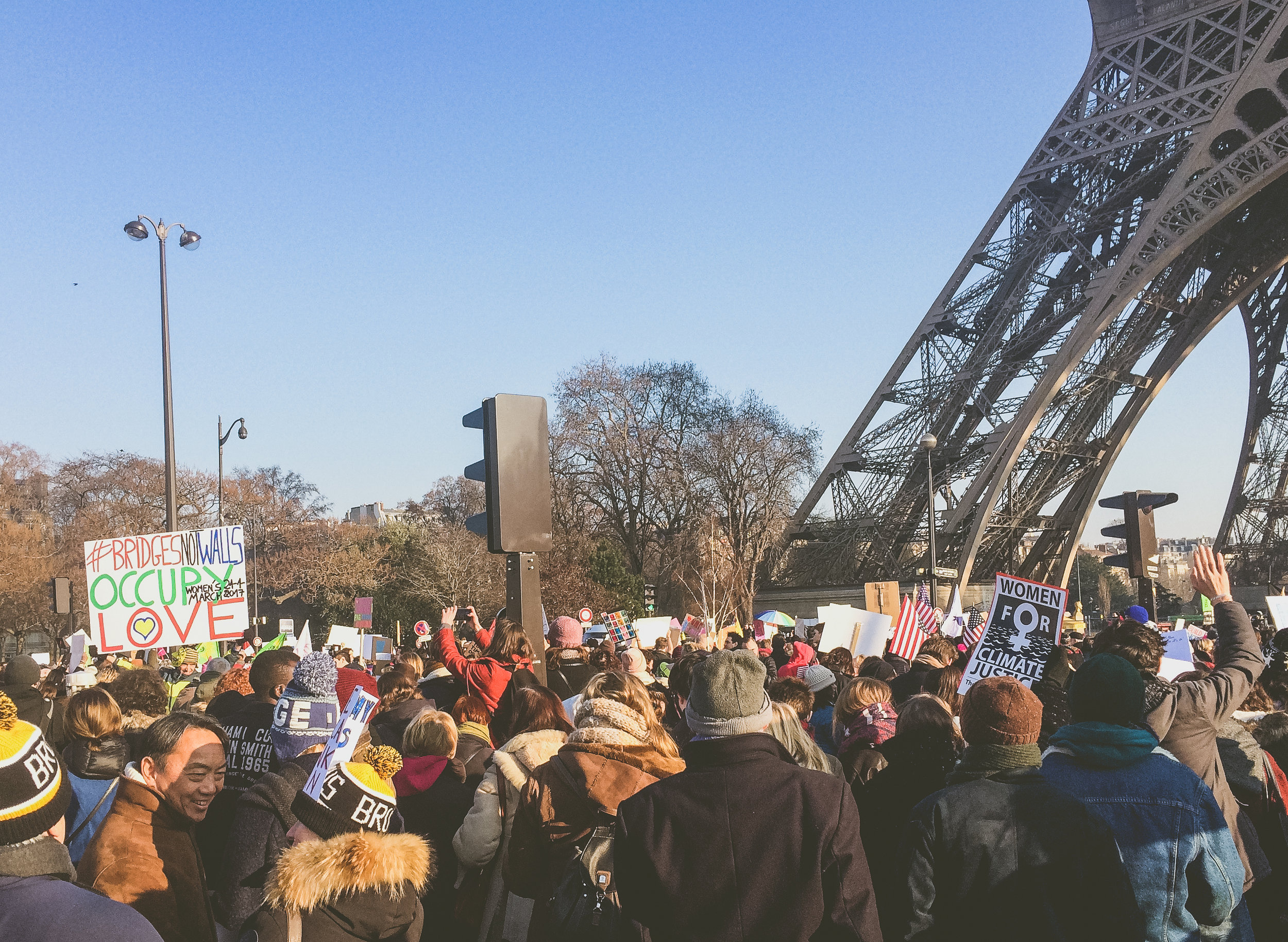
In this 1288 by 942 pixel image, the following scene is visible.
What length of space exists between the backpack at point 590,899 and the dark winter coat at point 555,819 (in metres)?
0.22

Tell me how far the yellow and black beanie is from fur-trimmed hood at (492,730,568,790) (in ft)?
6.30

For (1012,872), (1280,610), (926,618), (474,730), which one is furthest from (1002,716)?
(926,618)

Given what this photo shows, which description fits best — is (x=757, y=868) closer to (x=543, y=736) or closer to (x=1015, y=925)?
(x=1015, y=925)

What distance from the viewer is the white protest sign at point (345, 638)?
15.8 m

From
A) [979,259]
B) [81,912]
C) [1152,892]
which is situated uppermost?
[979,259]

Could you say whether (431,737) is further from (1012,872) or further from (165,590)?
(165,590)

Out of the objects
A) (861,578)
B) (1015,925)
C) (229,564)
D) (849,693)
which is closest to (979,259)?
(861,578)

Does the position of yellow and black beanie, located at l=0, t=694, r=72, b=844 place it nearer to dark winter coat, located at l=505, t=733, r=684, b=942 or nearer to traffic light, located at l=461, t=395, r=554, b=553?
dark winter coat, located at l=505, t=733, r=684, b=942

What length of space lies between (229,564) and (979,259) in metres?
26.7

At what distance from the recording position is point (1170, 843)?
359 cm

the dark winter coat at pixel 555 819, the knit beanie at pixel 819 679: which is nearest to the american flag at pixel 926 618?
the knit beanie at pixel 819 679

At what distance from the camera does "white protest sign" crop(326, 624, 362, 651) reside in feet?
51.7

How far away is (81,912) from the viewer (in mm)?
1898

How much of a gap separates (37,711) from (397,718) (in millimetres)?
2072
